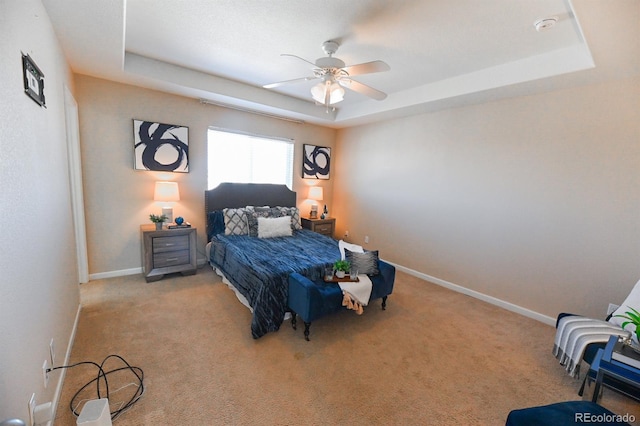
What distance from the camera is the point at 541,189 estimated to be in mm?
2969

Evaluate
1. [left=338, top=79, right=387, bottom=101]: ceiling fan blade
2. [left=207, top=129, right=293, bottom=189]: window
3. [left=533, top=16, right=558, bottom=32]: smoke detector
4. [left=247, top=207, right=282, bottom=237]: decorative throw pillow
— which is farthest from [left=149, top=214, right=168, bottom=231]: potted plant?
[left=533, top=16, right=558, bottom=32]: smoke detector

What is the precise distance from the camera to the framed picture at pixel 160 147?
11.5 feet

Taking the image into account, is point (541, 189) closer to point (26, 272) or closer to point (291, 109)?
point (291, 109)

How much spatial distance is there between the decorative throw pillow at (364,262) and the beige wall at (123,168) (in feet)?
8.45

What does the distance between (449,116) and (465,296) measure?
2.48 metres

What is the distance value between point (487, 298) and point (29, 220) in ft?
14.3

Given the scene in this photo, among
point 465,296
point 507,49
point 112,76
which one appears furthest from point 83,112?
point 465,296

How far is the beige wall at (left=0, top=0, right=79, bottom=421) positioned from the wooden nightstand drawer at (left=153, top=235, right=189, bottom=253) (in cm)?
127

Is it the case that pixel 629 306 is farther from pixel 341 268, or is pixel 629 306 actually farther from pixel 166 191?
pixel 166 191

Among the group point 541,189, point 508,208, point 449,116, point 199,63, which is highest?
point 199,63

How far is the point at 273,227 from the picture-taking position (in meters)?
4.00

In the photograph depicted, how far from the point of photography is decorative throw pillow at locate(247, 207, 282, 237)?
4000 mm

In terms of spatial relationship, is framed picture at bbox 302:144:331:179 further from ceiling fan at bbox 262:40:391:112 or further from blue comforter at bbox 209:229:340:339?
ceiling fan at bbox 262:40:391:112

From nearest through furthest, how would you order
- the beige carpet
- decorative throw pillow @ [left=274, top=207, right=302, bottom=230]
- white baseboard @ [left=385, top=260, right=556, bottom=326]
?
1. the beige carpet
2. white baseboard @ [left=385, top=260, right=556, bottom=326]
3. decorative throw pillow @ [left=274, top=207, right=302, bottom=230]
